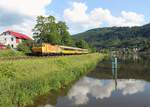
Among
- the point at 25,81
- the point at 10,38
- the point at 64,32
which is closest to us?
the point at 25,81

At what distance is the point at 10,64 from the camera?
3250 cm

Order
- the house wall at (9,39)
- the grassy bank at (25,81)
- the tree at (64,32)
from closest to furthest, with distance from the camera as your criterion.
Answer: the grassy bank at (25,81)
the house wall at (9,39)
the tree at (64,32)

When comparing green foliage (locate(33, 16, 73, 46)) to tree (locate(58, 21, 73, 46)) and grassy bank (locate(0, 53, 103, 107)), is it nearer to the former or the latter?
tree (locate(58, 21, 73, 46))

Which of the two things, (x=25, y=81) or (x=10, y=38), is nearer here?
(x=25, y=81)

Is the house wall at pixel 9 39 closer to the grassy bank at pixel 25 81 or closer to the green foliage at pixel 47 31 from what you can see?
the green foliage at pixel 47 31

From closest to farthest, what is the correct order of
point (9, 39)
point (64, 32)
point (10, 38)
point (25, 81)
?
point (25, 81), point (9, 39), point (10, 38), point (64, 32)

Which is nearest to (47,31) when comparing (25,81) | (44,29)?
(44,29)

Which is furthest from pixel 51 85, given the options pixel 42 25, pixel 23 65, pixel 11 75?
pixel 42 25

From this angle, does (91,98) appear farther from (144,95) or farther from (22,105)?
(22,105)

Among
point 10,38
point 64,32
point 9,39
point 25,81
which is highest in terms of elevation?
point 64,32

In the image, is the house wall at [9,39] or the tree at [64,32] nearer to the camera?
the house wall at [9,39]

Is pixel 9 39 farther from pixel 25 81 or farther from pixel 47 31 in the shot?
pixel 25 81

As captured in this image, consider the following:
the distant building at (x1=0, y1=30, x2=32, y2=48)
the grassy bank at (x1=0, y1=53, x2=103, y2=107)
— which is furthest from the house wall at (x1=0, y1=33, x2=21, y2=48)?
the grassy bank at (x1=0, y1=53, x2=103, y2=107)

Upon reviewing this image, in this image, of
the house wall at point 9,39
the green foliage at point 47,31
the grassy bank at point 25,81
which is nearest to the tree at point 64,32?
the green foliage at point 47,31
